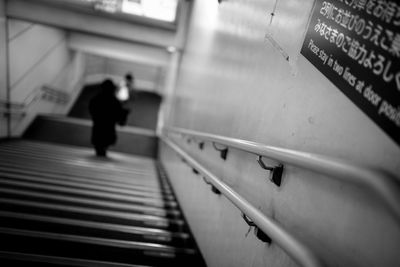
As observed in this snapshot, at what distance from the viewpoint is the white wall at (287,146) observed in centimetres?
84

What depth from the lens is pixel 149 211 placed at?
9.89ft

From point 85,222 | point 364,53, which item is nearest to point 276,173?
point 364,53

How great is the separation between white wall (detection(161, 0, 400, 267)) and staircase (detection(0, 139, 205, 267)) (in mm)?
312

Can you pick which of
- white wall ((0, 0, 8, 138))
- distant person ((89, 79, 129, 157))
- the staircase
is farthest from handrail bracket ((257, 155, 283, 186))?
white wall ((0, 0, 8, 138))

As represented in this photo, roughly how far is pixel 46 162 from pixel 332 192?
4.43 meters

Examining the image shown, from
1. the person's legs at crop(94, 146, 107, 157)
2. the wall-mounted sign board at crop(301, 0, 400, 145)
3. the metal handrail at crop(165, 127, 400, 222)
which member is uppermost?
the wall-mounted sign board at crop(301, 0, 400, 145)

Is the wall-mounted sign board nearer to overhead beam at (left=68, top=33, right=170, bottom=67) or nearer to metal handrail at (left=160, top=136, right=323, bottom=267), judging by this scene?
metal handrail at (left=160, top=136, right=323, bottom=267)

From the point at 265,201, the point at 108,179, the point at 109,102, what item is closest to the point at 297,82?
the point at 265,201

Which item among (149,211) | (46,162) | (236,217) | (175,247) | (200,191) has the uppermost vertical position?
(236,217)

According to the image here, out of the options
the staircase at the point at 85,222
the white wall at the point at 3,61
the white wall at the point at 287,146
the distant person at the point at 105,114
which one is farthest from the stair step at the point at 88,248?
the white wall at the point at 3,61

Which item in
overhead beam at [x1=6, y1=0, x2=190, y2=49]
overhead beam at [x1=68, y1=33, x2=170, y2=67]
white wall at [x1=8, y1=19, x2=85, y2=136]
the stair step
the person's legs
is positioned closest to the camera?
the stair step

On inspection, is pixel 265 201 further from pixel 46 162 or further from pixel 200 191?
pixel 46 162

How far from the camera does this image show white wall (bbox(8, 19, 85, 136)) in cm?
604

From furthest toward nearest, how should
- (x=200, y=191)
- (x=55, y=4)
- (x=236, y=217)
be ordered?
(x=55, y=4)
(x=200, y=191)
(x=236, y=217)
